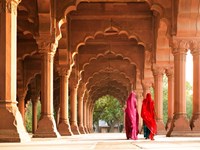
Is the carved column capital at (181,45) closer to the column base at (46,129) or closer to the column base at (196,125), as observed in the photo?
the column base at (196,125)

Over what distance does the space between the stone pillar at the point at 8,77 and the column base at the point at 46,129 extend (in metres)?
6.59

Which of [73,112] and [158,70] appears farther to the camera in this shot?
[73,112]

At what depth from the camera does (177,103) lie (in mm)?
17281

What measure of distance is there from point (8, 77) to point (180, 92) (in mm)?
8051

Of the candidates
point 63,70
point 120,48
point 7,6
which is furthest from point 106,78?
point 7,6

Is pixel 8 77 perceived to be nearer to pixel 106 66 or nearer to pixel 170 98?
pixel 170 98

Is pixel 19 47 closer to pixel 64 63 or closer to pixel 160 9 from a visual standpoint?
pixel 64 63

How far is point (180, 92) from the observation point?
56.3ft

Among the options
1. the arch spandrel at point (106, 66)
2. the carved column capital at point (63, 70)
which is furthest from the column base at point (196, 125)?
the arch spandrel at point (106, 66)

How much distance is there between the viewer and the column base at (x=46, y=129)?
684 inches

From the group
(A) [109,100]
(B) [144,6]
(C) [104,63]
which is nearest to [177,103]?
(B) [144,6]

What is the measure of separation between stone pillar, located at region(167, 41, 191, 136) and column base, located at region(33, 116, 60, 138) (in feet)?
13.3

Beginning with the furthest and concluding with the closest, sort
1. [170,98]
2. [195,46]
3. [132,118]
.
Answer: [170,98] → [195,46] → [132,118]

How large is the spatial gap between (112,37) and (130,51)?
1260mm
